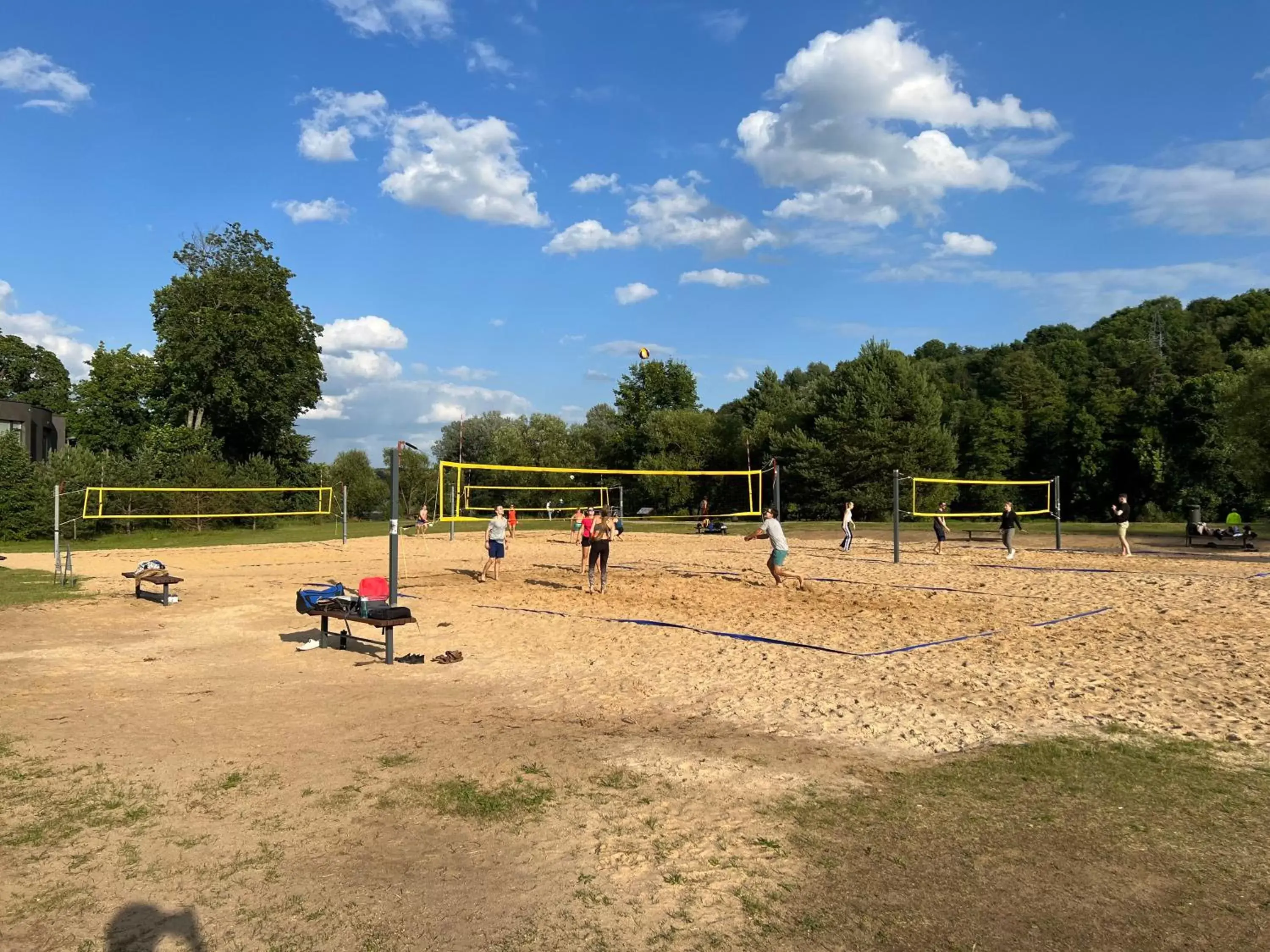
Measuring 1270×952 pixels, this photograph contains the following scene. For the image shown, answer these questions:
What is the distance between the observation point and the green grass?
1194 cm

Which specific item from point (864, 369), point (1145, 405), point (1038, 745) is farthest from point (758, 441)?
point (1038, 745)

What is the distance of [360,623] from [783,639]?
5133mm

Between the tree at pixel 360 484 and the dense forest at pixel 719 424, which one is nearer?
the dense forest at pixel 719 424

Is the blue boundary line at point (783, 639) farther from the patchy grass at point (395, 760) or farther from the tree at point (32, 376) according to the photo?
the tree at point (32, 376)

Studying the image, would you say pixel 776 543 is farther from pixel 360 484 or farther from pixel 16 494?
pixel 360 484

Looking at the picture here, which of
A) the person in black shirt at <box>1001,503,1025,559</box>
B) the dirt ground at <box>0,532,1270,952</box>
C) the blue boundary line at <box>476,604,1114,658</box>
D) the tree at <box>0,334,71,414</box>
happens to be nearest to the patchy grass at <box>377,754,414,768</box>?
the dirt ground at <box>0,532,1270,952</box>

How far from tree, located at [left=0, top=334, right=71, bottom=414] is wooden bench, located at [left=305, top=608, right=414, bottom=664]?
5289cm

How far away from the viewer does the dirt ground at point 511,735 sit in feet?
10.6

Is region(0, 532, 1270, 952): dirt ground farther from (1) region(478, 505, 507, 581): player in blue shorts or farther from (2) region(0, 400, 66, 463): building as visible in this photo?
(2) region(0, 400, 66, 463): building

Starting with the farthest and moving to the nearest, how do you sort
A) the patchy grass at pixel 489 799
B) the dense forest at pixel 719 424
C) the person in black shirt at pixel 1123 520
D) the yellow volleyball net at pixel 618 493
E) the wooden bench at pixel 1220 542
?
1. the yellow volleyball net at pixel 618 493
2. the dense forest at pixel 719 424
3. the wooden bench at pixel 1220 542
4. the person in black shirt at pixel 1123 520
5. the patchy grass at pixel 489 799

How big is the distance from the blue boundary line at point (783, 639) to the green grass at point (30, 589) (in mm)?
6504

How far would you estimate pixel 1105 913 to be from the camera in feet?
10.3

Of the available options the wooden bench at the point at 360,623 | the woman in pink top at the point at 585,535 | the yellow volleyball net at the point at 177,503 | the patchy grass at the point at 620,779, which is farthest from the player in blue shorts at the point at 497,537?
the yellow volleyball net at the point at 177,503

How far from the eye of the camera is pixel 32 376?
5416 cm
